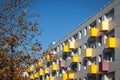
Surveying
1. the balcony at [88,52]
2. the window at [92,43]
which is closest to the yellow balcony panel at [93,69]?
the balcony at [88,52]

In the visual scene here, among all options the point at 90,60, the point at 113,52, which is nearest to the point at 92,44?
the point at 90,60

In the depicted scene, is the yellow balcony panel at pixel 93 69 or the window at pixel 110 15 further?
the yellow balcony panel at pixel 93 69

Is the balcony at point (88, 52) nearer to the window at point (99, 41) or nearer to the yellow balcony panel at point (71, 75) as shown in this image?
the window at point (99, 41)

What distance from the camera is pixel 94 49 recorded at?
45250 millimetres

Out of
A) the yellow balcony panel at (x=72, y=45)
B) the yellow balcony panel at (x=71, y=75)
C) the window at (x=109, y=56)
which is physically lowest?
the yellow balcony panel at (x=71, y=75)

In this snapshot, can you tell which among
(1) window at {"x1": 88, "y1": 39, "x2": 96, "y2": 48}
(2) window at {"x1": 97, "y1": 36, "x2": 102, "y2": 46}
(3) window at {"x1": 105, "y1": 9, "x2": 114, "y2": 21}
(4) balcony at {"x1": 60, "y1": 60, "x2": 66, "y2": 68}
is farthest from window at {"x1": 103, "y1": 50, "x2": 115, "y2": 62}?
(4) balcony at {"x1": 60, "y1": 60, "x2": 66, "y2": 68}

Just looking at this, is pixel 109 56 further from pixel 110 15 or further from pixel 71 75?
pixel 71 75

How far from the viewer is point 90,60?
154ft

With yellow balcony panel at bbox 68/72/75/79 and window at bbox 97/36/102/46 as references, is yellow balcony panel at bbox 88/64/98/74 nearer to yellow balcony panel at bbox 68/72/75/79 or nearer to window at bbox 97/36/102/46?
window at bbox 97/36/102/46

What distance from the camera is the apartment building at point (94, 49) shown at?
38812 millimetres

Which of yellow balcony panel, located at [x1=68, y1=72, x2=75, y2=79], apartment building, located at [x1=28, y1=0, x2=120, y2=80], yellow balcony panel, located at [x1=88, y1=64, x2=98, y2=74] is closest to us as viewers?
apartment building, located at [x1=28, y1=0, x2=120, y2=80]

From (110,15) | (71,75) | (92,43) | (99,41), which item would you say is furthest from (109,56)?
(71,75)

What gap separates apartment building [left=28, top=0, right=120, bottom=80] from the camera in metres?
38.8

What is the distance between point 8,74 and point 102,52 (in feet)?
64.6
